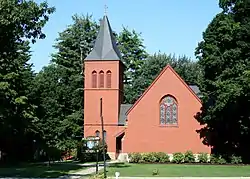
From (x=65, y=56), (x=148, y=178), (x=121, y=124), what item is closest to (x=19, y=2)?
(x=148, y=178)

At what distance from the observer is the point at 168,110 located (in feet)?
178

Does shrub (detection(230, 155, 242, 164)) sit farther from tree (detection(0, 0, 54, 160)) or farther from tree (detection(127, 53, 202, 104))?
tree (detection(127, 53, 202, 104))

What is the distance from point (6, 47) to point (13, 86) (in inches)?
684

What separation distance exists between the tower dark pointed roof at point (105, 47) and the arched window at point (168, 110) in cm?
917

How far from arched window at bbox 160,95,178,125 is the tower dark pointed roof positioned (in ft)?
30.1

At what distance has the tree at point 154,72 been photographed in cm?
8250

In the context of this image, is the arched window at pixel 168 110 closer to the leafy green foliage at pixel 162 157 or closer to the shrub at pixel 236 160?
the leafy green foliage at pixel 162 157

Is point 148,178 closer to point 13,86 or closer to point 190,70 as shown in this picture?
point 13,86

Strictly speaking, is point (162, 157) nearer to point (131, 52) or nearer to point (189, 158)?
point (189, 158)

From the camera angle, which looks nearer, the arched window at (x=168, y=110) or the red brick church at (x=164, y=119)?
the red brick church at (x=164, y=119)

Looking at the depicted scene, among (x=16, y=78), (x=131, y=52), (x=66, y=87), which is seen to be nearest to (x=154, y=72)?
(x=131, y=52)

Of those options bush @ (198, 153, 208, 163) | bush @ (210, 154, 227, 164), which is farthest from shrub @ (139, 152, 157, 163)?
bush @ (210, 154, 227, 164)

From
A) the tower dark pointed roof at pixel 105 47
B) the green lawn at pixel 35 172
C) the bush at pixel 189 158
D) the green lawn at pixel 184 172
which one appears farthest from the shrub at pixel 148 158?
Answer: the tower dark pointed roof at pixel 105 47

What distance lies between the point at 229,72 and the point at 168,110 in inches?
610
